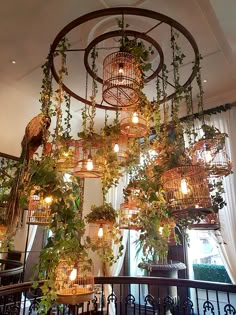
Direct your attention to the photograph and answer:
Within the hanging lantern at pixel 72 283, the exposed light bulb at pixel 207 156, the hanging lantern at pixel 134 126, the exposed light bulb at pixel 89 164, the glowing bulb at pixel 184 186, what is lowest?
the hanging lantern at pixel 72 283

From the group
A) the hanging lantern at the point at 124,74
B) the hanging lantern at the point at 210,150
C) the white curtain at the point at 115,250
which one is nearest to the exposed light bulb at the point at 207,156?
the hanging lantern at the point at 210,150

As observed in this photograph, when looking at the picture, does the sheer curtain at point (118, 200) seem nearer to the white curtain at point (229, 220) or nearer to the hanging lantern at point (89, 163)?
the white curtain at point (229, 220)

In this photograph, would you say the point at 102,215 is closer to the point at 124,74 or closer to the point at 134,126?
the point at 134,126

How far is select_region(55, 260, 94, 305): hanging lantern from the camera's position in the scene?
2074mm

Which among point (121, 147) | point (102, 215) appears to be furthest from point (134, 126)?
point (102, 215)

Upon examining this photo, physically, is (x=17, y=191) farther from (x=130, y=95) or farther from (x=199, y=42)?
(x=199, y=42)

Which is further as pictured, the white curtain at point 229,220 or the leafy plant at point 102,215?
the white curtain at point 229,220

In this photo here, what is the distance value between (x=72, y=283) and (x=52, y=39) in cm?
278

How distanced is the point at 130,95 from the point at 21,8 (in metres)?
1.52

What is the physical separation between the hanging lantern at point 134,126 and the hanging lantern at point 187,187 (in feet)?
1.73

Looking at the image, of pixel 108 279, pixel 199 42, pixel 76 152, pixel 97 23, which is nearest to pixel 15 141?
pixel 76 152

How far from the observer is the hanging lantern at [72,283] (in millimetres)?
2074

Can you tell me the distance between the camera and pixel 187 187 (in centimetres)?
223

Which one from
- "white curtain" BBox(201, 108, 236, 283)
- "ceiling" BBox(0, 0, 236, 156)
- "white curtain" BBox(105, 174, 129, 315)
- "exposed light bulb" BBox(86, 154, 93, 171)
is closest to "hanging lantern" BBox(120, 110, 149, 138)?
"exposed light bulb" BBox(86, 154, 93, 171)
